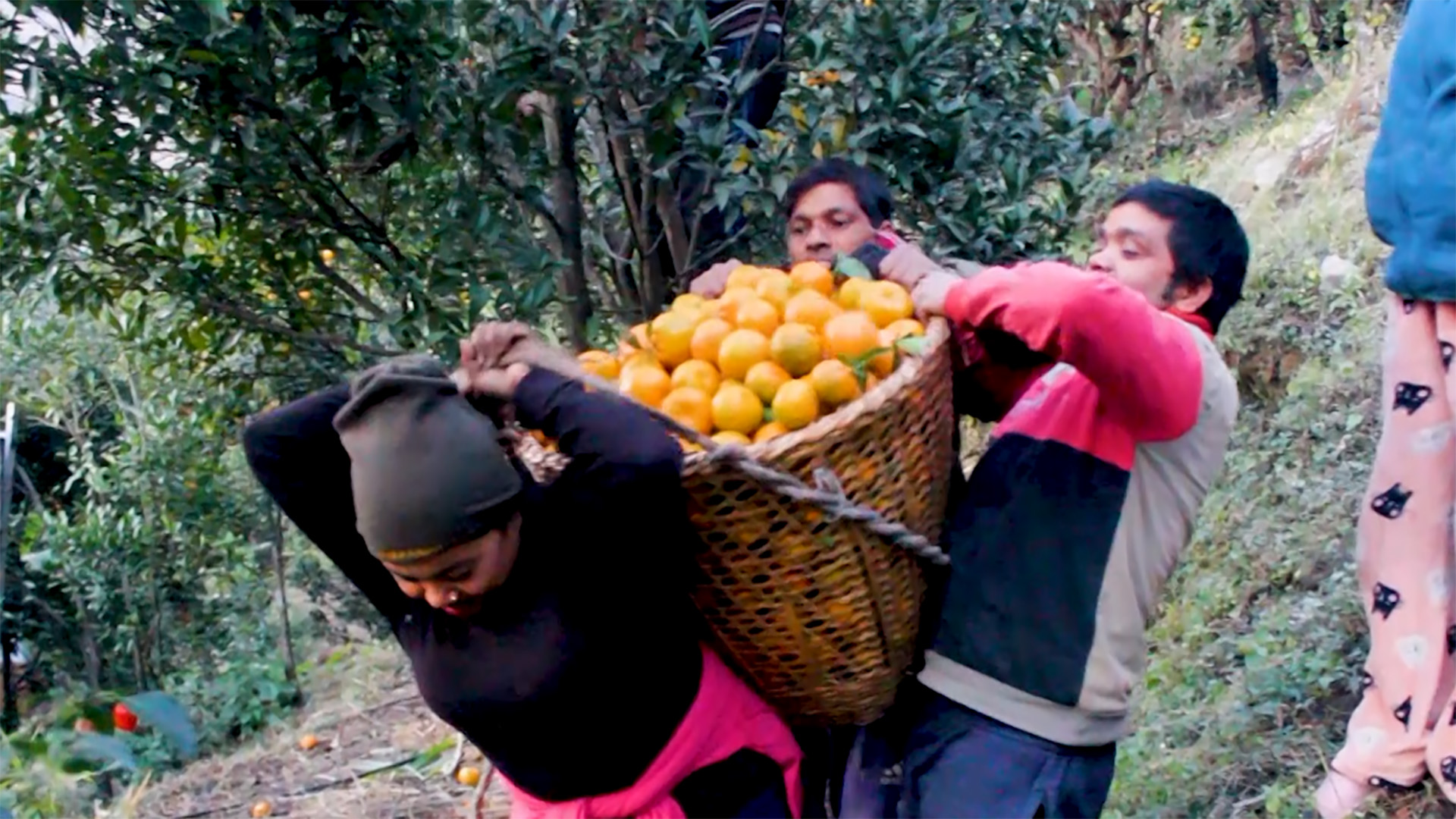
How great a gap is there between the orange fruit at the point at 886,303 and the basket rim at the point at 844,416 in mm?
128

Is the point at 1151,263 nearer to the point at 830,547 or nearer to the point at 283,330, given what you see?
the point at 830,547

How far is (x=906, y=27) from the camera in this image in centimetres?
273

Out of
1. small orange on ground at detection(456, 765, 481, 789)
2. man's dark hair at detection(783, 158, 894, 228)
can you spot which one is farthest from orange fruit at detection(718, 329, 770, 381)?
small orange on ground at detection(456, 765, 481, 789)

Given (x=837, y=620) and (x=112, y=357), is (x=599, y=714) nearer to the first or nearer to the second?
(x=837, y=620)

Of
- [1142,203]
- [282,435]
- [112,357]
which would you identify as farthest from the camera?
[112,357]

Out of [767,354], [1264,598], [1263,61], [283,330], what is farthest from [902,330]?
[1263,61]

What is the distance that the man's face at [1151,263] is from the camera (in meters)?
2.22

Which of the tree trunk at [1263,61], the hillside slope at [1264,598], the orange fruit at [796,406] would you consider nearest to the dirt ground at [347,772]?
the hillside slope at [1264,598]

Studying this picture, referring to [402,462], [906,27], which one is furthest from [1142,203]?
[402,462]

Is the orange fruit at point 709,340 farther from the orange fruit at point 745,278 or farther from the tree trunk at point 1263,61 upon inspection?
the tree trunk at point 1263,61

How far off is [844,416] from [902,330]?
229 mm

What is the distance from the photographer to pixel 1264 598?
169 inches

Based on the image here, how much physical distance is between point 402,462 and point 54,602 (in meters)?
8.19

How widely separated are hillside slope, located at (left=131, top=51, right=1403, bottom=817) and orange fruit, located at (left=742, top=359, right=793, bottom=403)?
184 cm
